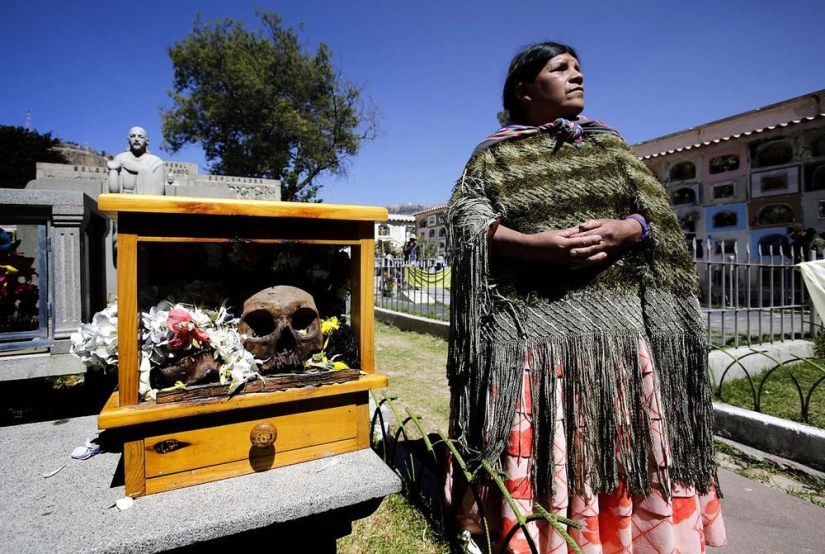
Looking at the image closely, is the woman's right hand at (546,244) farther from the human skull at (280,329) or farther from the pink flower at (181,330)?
the pink flower at (181,330)

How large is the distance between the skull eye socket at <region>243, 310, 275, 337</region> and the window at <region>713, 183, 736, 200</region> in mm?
15079

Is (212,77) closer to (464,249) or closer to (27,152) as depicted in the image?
(27,152)

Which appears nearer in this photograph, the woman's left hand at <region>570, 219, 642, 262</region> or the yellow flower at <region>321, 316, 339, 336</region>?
the woman's left hand at <region>570, 219, 642, 262</region>

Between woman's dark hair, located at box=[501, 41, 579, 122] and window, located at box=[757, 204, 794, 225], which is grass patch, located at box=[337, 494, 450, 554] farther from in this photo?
window, located at box=[757, 204, 794, 225]

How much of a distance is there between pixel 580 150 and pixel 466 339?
0.87 m

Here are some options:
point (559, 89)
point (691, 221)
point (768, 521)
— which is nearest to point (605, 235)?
point (559, 89)

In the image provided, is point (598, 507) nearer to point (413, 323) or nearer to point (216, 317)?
point (216, 317)

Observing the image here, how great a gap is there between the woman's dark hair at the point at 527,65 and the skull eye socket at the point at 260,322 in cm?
133

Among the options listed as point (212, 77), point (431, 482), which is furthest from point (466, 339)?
point (212, 77)

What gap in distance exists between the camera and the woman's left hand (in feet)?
4.79

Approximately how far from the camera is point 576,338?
5.08 ft

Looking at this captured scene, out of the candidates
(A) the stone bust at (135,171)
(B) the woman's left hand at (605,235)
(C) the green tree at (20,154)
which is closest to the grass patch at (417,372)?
(B) the woman's left hand at (605,235)

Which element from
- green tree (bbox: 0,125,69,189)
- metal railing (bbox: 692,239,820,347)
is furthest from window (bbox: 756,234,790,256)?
green tree (bbox: 0,125,69,189)

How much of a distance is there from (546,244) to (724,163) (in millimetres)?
14552
